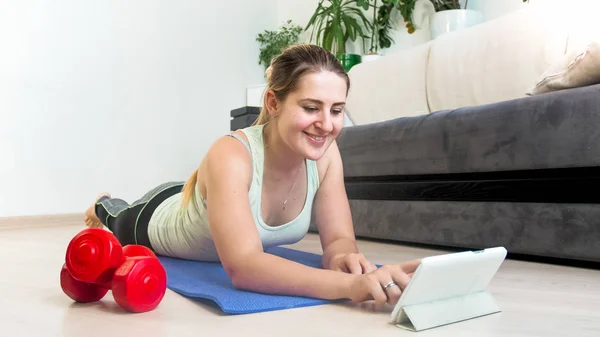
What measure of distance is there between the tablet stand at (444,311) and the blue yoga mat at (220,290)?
0.22 m

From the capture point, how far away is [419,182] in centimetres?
202

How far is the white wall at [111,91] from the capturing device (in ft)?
10.5

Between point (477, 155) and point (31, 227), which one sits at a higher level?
point (477, 155)

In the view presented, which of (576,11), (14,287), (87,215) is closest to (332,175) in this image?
(14,287)

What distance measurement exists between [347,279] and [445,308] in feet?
0.62

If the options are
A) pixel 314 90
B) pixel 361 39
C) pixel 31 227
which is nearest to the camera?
pixel 314 90

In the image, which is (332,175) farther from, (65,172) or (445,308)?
(65,172)

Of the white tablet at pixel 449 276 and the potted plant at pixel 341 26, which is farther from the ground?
the potted plant at pixel 341 26

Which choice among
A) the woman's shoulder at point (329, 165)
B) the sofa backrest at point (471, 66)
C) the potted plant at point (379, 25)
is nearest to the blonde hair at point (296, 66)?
the woman's shoulder at point (329, 165)

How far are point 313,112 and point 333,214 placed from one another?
34 cm

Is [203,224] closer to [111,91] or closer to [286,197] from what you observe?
[286,197]

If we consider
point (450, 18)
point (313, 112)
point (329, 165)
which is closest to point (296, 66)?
point (313, 112)

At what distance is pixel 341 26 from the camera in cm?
396

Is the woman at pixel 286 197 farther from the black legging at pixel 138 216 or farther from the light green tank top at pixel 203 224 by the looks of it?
the black legging at pixel 138 216
